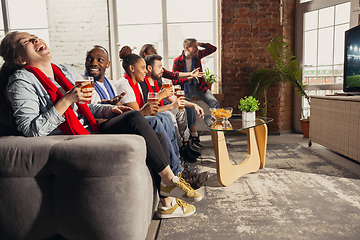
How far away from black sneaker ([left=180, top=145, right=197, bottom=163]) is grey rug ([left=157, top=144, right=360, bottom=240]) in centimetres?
51

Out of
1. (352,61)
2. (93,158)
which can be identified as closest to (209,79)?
(352,61)

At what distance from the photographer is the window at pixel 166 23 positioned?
461cm

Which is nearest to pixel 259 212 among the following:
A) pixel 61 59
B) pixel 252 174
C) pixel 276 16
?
pixel 252 174

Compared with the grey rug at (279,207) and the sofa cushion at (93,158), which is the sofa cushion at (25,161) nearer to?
the sofa cushion at (93,158)

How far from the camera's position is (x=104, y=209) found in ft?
3.26

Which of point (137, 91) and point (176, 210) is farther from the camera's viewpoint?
point (137, 91)

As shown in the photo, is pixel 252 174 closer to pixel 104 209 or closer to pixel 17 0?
pixel 104 209

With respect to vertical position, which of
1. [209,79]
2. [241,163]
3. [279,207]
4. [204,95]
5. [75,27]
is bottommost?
[279,207]

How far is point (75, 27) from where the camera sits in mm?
4418

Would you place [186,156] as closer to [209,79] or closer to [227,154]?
[227,154]

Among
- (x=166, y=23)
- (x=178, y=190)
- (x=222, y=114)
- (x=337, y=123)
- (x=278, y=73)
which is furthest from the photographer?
(x=166, y=23)

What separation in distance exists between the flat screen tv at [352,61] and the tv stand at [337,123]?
14.6 inches

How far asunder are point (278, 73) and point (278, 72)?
0.05m

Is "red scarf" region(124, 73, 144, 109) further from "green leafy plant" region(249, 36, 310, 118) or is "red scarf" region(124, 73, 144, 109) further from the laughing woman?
"green leafy plant" region(249, 36, 310, 118)
